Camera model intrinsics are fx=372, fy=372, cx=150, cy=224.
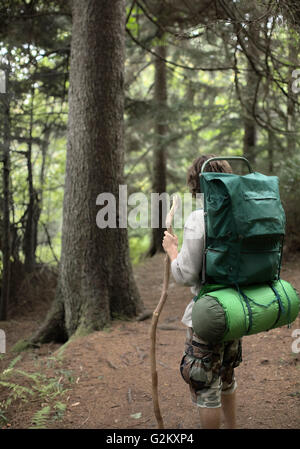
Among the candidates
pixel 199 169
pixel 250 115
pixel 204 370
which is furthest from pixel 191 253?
pixel 250 115

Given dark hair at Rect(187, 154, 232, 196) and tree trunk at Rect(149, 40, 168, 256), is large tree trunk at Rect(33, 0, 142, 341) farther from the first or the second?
tree trunk at Rect(149, 40, 168, 256)

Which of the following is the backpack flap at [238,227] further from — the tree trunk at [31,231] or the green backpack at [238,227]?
the tree trunk at [31,231]

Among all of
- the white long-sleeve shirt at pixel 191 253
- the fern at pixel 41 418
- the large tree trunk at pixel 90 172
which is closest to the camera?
the white long-sleeve shirt at pixel 191 253

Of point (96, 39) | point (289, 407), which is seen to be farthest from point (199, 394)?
point (96, 39)

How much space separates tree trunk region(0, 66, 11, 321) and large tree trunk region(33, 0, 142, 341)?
1656mm

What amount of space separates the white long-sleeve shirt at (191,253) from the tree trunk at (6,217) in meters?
5.33

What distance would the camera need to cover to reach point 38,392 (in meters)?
3.95

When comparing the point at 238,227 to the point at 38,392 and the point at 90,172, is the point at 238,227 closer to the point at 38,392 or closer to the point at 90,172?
the point at 38,392

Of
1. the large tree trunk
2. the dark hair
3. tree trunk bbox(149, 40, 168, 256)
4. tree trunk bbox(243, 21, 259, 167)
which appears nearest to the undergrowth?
the large tree trunk

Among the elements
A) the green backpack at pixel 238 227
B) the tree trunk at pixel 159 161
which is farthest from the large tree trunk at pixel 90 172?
the tree trunk at pixel 159 161

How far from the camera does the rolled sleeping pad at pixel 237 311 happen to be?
7.54 feet

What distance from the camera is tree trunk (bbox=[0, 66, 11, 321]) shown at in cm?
682

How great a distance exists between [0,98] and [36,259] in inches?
141

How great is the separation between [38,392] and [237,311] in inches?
105
